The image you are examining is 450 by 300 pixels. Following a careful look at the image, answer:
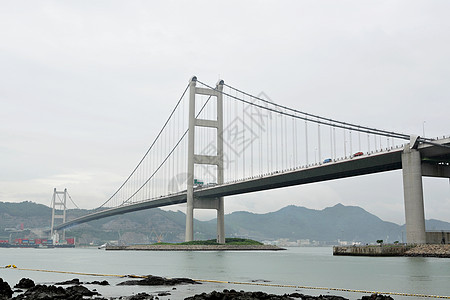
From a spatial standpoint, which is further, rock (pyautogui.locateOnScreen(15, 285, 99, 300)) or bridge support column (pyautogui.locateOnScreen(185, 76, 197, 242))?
bridge support column (pyautogui.locateOnScreen(185, 76, 197, 242))

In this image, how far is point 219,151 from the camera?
8625 centimetres

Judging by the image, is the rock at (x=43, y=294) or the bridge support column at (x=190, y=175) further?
the bridge support column at (x=190, y=175)

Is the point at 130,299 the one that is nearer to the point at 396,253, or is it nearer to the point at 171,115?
the point at 396,253

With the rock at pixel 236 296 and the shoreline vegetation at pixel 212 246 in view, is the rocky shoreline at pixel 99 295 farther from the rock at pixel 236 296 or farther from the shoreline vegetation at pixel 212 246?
the shoreline vegetation at pixel 212 246

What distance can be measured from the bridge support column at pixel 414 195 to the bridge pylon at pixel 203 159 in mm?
38620

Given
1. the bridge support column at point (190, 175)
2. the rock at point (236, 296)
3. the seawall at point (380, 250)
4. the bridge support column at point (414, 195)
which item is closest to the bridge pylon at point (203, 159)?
the bridge support column at point (190, 175)

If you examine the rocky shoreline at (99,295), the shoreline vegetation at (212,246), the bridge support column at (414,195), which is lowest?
the rocky shoreline at (99,295)

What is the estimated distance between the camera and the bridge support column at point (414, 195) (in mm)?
50438

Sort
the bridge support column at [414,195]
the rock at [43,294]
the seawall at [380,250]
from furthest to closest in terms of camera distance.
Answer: the bridge support column at [414,195] < the seawall at [380,250] < the rock at [43,294]

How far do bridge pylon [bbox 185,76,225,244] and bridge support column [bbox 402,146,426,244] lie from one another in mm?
38620

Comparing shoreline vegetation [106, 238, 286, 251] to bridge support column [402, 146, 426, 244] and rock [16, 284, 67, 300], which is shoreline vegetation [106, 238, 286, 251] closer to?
bridge support column [402, 146, 426, 244]

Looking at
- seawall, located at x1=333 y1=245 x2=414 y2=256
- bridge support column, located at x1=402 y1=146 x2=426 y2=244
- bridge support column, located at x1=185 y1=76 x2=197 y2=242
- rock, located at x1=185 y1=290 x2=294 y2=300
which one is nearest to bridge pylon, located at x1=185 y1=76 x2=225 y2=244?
bridge support column, located at x1=185 y1=76 x2=197 y2=242

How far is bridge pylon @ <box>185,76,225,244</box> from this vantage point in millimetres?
85438

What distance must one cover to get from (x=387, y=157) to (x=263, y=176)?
23.0 metres
